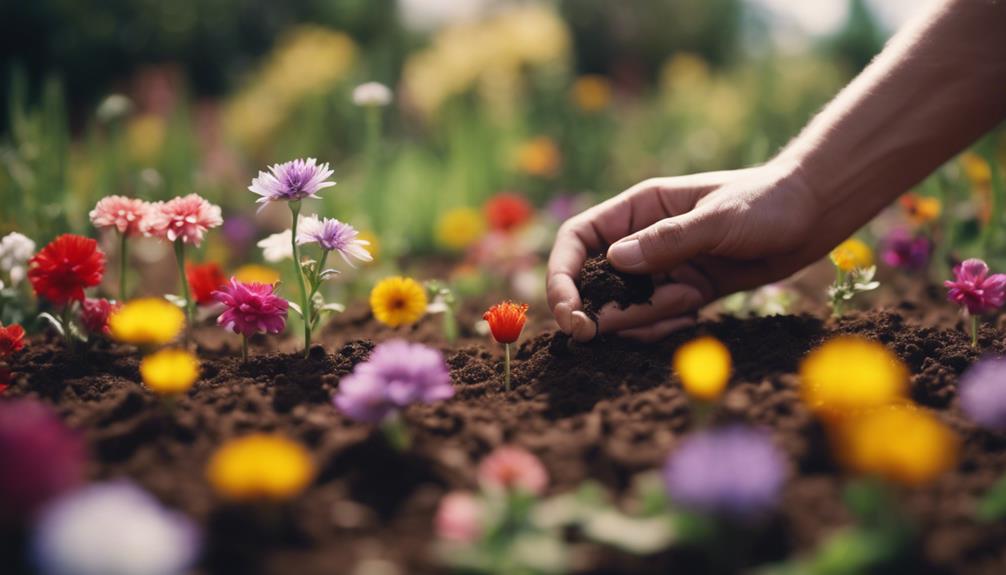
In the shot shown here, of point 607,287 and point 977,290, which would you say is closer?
point 977,290

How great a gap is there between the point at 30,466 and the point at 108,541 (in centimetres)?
18

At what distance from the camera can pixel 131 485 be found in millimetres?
1058

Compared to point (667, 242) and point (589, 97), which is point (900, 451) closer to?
point (667, 242)

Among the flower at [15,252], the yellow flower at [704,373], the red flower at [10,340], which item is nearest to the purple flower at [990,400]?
the yellow flower at [704,373]

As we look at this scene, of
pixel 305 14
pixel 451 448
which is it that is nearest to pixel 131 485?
pixel 451 448

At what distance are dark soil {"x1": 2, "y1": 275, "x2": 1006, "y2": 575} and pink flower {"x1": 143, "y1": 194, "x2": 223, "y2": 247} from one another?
29 centimetres

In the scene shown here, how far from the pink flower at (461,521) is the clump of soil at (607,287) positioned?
843mm

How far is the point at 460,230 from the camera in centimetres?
328

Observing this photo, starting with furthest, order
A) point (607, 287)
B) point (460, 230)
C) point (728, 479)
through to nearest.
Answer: point (460, 230) < point (607, 287) < point (728, 479)

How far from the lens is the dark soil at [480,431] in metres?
0.97

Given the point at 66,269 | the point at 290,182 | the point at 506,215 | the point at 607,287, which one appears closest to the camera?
the point at 290,182

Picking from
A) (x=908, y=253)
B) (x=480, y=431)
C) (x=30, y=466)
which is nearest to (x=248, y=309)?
(x=480, y=431)

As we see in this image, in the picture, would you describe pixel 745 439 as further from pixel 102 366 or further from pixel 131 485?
pixel 102 366

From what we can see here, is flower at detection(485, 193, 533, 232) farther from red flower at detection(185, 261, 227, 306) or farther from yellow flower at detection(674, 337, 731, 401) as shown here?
yellow flower at detection(674, 337, 731, 401)
